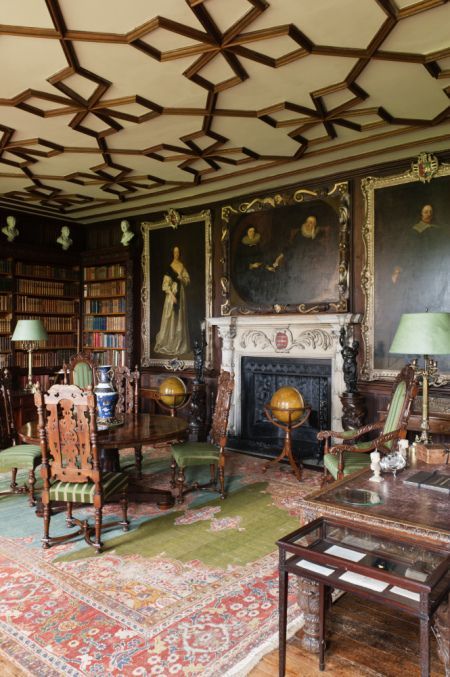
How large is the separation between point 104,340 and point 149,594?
5833 mm

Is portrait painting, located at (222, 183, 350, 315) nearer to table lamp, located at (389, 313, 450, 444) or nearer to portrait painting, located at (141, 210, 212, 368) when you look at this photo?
portrait painting, located at (141, 210, 212, 368)

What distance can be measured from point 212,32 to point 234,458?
4667 mm

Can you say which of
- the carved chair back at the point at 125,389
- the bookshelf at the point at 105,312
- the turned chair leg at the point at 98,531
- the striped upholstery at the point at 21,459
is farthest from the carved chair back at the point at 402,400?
the bookshelf at the point at 105,312

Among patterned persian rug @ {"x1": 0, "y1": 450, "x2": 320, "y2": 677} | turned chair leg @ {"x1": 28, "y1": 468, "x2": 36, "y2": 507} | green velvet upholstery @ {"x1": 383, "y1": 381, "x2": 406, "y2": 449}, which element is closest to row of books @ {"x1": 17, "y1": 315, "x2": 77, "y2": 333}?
turned chair leg @ {"x1": 28, "y1": 468, "x2": 36, "y2": 507}

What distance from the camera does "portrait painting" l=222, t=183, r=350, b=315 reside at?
593cm

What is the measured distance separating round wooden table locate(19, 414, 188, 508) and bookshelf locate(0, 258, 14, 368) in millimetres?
3363

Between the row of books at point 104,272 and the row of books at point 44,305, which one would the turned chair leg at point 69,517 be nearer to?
the row of books at point 44,305

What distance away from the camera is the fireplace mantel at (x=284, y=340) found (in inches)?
229

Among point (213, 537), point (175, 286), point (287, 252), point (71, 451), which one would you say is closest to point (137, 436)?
point (71, 451)

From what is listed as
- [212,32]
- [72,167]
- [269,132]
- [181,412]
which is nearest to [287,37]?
[212,32]

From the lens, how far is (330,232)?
5957 millimetres

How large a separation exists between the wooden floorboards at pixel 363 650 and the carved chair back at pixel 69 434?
1.73 meters

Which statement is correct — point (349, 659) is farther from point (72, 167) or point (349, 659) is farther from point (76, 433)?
point (72, 167)

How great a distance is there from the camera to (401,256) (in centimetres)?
541
